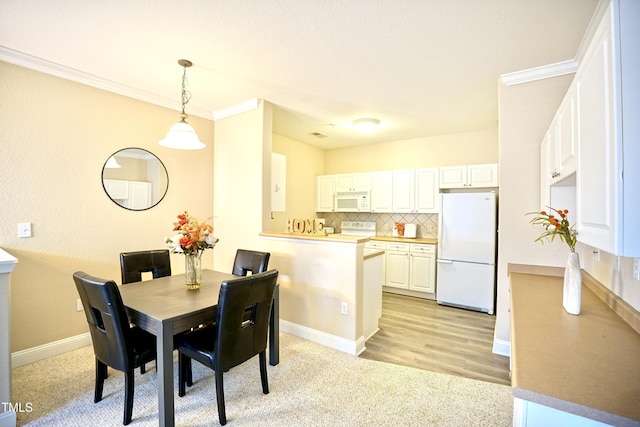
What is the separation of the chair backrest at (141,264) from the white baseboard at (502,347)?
10.8ft

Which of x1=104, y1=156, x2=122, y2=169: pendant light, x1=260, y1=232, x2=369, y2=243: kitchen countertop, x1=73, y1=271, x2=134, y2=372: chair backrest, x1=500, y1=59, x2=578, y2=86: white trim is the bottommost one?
x1=73, y1=271, x2=134, y2=372: chair backrest

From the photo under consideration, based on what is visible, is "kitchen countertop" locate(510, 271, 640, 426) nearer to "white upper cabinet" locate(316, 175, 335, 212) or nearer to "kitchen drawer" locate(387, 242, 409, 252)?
"kitchen drawer" locate(387, 242, 409, 252)

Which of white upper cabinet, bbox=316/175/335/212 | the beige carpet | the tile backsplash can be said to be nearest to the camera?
the beige carpet

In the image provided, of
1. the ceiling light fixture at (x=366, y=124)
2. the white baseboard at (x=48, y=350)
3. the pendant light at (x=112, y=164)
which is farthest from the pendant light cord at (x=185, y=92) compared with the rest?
the white baseboard at (x=48, y=350)

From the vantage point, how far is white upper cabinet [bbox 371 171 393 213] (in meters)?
5.18

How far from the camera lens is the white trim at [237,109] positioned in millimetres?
3436

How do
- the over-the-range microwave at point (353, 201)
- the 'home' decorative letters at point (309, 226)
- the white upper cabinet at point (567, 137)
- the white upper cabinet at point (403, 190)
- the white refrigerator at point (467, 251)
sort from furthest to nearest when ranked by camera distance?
the over-the-range microwave at point (353, 201), the white upper cabinet at point (403, 190), the white refrigerator at point (467, 251), the 'home' decorative letters at point (309, 226), the white upper cabinet at point (567, 137)

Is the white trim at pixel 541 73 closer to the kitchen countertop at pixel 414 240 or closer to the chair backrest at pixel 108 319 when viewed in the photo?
the kitchen countertop at pixel 414 240

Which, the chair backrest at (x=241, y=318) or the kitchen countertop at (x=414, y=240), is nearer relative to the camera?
the chair backrest at (x=241, y=318)

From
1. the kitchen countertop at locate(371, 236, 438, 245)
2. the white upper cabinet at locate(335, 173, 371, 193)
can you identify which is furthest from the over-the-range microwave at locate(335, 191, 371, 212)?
the kitchen countertop at locate(371, 236, 438, 245)

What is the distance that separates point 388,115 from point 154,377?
3.81 m

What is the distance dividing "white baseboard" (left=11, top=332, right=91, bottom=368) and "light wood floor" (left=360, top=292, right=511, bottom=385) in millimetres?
2771

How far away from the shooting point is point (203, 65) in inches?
102

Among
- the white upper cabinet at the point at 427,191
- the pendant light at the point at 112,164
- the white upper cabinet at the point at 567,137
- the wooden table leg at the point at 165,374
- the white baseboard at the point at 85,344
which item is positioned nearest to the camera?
the white upper cabinet at the point at 567,137
